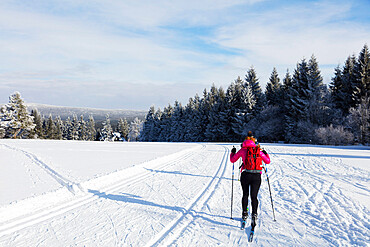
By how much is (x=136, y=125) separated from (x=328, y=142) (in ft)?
315

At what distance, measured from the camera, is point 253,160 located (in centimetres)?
559

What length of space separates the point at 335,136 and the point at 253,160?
1282 inches

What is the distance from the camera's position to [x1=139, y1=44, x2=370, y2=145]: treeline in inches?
1355

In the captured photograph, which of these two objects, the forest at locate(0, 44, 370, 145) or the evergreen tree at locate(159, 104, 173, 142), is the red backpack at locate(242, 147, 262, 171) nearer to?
the forest at locate(0, 44, 370, 145)

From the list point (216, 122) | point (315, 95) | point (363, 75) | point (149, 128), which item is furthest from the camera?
point (149, 128)

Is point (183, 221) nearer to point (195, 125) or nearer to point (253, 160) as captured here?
point (253, 160)

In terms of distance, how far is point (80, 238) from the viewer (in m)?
5.21

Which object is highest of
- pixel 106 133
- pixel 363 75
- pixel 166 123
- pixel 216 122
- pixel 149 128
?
pixel 363 75

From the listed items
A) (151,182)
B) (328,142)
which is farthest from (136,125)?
(151,182)

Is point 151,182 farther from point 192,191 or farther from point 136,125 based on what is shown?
point 136,125

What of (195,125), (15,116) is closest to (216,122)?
(195,125)

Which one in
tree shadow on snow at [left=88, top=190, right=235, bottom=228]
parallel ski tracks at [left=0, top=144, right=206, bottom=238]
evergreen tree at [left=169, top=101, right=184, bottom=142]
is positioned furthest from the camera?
evergreen tree at [left=169, top=101, right=184, bottom=142]

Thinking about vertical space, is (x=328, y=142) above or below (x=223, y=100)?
below

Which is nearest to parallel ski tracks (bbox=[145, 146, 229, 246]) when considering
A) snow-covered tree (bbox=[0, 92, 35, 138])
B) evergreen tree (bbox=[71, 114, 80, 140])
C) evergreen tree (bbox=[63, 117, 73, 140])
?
snow-covered tree (bbox=[0, 92, 35, 138])
